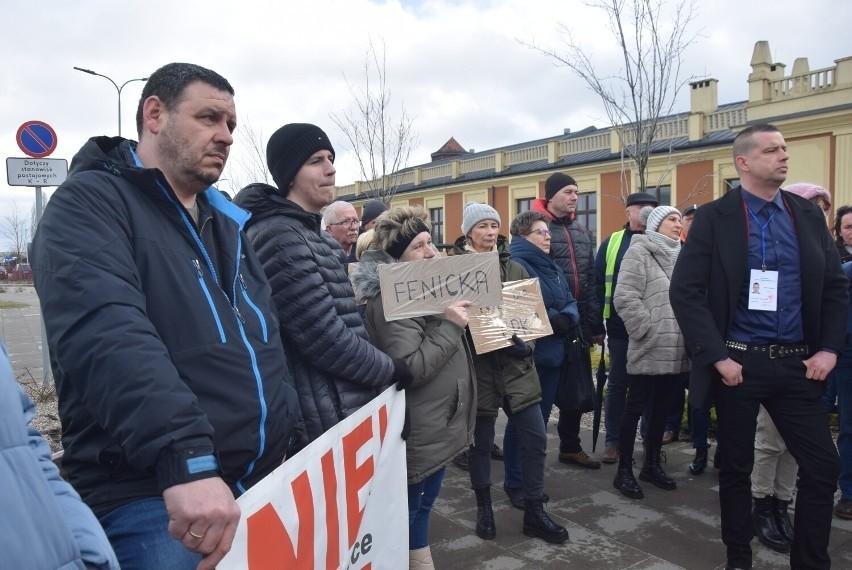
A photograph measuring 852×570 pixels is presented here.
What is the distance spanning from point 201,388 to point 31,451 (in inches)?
18.8

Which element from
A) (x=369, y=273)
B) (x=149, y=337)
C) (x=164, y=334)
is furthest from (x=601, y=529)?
(x=149, y=337)

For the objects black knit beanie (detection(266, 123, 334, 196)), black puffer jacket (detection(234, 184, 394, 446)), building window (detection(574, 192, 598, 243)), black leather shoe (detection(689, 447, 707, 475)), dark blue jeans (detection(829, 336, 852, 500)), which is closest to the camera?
black puffer jacket (detection(234, 184, 394, 446))

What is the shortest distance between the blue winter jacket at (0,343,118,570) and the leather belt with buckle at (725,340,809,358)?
2.99 m

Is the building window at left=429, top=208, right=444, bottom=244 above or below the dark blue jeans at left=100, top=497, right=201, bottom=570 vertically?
above

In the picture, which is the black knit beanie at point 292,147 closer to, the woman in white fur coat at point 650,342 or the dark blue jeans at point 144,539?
the dark blue jeans at point 144,539

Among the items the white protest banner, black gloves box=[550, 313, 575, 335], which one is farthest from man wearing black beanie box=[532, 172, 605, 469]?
the white protest banner

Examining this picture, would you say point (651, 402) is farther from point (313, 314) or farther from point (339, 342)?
point (313, 314)

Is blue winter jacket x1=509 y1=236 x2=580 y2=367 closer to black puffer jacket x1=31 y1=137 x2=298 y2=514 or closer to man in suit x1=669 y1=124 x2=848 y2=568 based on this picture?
man in suit x1=669 y1=124 x2=848 y2=568

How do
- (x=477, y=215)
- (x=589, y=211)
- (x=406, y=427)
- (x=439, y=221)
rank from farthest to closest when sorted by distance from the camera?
(x=439, y=221) → (x=589, y=211) → (x=477, y=215) → (x=406, y=427)

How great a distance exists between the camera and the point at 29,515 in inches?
46.4

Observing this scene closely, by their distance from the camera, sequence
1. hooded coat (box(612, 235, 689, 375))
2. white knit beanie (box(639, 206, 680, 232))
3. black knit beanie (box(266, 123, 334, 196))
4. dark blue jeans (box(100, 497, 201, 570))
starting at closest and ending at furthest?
dark blue jeans (box(100, 497, 201, 570)) < black knit beanie (box(266, 123, 334, 196)) < hooded coat (box(612, 235, 689, 375)) < white knit beanie (box(639, 206, 680, 232))

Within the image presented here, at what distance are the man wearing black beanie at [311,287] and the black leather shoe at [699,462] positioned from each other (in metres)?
3.14

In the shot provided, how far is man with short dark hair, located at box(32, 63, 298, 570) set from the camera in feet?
4.75

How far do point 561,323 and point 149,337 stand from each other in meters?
3.27
